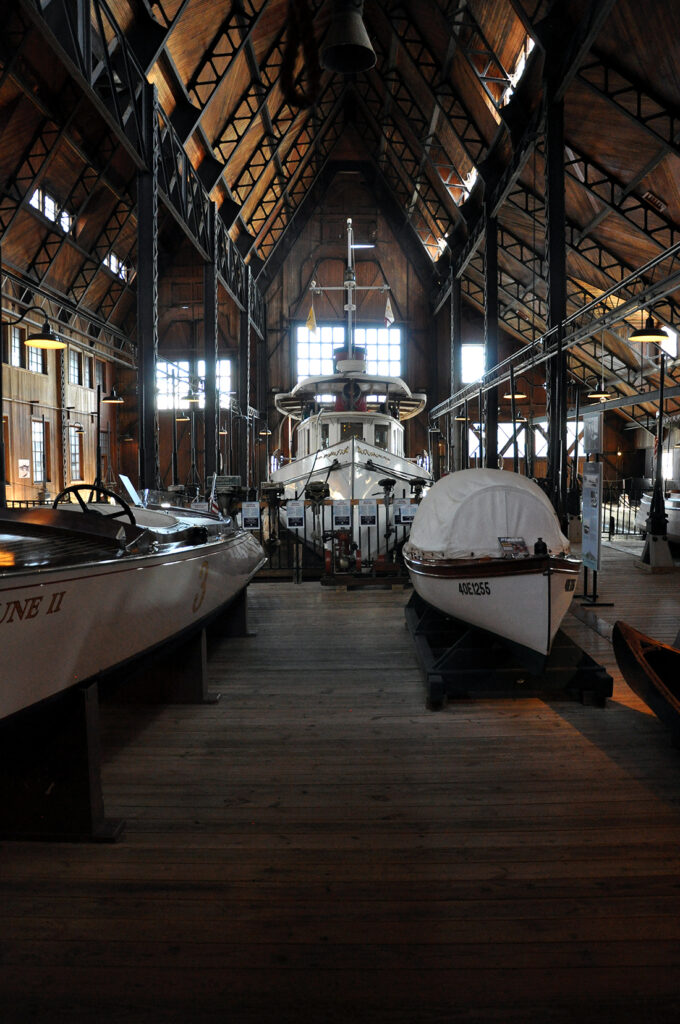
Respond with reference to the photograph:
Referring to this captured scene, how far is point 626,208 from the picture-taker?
44.3 feet

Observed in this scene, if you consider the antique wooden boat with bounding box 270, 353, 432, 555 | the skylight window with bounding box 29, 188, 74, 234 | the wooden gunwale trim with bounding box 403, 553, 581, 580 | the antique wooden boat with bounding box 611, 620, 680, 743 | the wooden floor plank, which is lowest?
the wooden floor plank

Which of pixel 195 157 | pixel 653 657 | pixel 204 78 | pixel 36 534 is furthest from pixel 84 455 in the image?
pixel 653 657

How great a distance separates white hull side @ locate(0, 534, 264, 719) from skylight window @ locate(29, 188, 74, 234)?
15748 mm

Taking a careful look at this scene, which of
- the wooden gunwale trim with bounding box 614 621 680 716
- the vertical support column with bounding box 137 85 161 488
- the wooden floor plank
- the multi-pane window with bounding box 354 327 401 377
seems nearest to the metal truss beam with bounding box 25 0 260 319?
the vertical support column with bounding box 137 85 161 488

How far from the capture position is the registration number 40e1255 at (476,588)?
4516mm

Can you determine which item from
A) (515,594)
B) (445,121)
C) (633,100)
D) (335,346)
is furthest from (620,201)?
(335,346)

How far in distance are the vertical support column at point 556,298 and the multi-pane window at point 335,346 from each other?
48.7 ft

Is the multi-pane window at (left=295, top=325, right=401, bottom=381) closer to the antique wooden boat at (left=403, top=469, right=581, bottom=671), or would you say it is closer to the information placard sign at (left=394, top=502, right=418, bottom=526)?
the information placard sign at (left=394, top=502, right=418, bottom=526)

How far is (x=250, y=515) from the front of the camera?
9320mm

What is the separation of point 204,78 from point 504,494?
41.7ft

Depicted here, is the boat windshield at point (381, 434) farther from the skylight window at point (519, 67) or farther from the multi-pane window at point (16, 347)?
the multi-pane window at point (16, 347)

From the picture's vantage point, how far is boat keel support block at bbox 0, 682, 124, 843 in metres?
2.76

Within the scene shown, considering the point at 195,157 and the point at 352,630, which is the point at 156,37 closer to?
the point at 195,157

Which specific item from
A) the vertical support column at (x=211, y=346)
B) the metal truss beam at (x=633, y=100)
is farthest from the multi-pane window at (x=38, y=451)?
the metal truss beam at (x=633, y=100)
